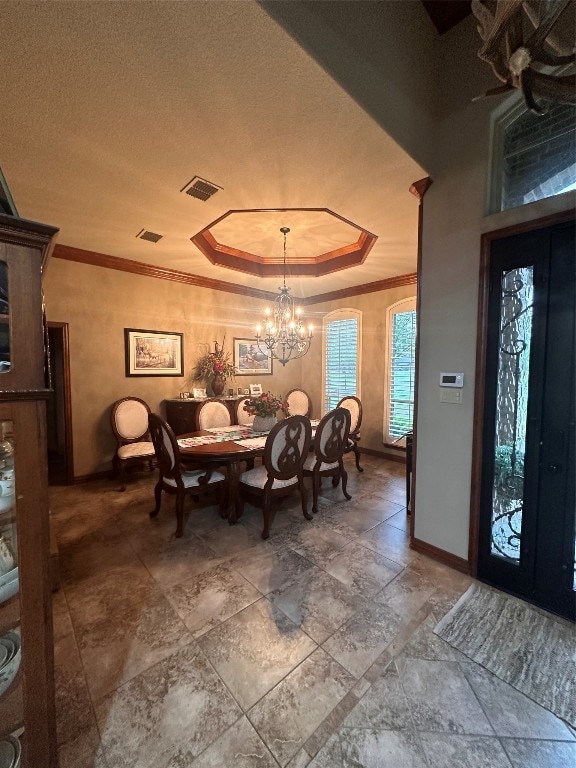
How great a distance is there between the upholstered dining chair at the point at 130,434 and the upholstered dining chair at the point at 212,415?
26.2 inches

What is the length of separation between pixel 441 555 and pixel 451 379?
1.32 m

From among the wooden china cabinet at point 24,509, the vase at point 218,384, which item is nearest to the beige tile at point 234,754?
the wooden china cabinet at point 24,509

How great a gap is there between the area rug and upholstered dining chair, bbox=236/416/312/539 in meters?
1.40

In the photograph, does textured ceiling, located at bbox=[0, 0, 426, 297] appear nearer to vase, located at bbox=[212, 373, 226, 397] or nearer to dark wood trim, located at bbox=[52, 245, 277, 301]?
dark wood trim, located at bbox=[52, 245, 277, 301]

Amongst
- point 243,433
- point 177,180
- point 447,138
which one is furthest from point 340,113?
point 243,433

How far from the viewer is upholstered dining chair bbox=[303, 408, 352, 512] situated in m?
2.97

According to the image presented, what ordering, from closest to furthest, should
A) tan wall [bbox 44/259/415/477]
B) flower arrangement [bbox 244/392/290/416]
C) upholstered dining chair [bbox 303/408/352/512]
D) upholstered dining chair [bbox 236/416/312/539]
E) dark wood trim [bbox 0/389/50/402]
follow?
dark wood trim [bbox 0/389/50/402] < upholstered dining chair [bbox 236/416/312/539] < upholstered dining chair [bbox 303/408/352/512] < flower arrangement [bbox 244/392/290/416] < tan wall [bbox 44/259/415/477]

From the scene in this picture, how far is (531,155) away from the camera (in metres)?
1.95

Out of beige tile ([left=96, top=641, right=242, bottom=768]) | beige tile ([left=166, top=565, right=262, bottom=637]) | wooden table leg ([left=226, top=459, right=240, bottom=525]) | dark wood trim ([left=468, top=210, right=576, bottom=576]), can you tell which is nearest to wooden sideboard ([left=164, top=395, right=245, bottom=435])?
wooden table leg ([left=226, top=459, right=240, bottom=525])

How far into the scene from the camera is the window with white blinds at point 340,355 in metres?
5.31

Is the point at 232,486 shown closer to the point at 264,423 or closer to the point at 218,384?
the point at 264,423

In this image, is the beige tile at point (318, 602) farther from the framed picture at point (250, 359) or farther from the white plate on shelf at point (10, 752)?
the framed picture at point (250, 359)

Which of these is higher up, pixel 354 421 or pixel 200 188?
pixel 200 188

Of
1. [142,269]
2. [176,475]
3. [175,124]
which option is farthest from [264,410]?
[142,269]
